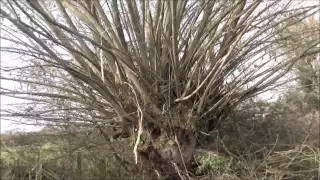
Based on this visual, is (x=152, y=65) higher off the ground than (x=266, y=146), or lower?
higher

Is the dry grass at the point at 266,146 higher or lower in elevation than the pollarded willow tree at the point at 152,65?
lower

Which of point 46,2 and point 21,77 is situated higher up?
point 46,2

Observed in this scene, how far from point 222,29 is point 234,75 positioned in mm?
979

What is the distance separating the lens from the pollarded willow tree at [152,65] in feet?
19.3

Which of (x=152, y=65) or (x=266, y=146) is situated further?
(x=266, y=146)

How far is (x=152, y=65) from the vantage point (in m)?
6.06

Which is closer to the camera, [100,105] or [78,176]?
[100,105]

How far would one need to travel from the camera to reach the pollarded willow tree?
19.3 ft

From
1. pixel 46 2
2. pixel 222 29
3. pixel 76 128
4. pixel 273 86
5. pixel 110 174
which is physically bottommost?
pixel 110 174

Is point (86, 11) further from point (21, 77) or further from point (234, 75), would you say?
point (234, 75)

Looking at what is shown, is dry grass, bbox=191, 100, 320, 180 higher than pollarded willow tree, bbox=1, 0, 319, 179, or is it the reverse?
pollarded willow tree, bbox=1, 0, 319, 179

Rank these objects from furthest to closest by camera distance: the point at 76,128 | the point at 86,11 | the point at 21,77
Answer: the point at 76,128, the point at 21,77, the point at 86,11

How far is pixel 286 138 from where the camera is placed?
7.71 m

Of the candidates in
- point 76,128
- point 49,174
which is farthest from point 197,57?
point 49,174
